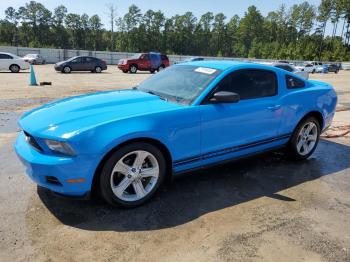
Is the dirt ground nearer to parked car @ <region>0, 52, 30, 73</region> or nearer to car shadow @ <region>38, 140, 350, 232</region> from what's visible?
car shadow @ <region>38, 140, 350, 232</region>

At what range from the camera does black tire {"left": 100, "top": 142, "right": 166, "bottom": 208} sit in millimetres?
3361

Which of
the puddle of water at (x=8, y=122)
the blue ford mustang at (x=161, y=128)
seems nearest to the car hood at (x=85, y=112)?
the blue ford mustang at (x=161, y=128)

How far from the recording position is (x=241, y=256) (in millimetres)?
2893

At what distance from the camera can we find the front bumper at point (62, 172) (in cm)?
318

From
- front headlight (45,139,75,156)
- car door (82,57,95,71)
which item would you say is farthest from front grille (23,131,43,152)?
car door (82,57,95,71)

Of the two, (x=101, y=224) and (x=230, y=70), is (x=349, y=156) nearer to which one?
(x=230, y=70)

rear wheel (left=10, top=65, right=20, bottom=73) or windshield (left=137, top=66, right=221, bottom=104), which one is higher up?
windshield (left=137, top=66, right=221, bottom=104)

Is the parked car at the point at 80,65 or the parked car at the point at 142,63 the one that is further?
the parked car at the point at 142,63

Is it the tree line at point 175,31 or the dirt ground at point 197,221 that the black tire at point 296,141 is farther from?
the tree line at point 175,31

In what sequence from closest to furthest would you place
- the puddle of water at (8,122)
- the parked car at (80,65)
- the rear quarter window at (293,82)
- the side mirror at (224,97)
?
the side mirror at (224,97) → the rear quarter window at (293,82) → the puddle of water at (8,122) → the parked car at (80,65)

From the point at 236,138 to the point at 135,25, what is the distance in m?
114

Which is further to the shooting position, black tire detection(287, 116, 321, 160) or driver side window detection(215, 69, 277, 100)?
black tire detection(287, 116, 321, 160)

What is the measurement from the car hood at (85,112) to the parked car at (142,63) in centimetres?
2384

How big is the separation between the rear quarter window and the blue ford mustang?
2 centimetres
